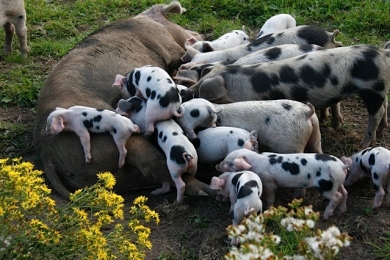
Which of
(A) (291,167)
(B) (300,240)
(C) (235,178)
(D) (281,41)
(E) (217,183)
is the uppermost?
(B) (300,240)

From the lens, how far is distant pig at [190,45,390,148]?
541cm

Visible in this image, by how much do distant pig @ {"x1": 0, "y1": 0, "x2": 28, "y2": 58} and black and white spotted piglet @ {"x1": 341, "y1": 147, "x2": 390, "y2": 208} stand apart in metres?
4.53

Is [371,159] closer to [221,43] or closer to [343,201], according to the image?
[343,201]

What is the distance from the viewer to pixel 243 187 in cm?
448

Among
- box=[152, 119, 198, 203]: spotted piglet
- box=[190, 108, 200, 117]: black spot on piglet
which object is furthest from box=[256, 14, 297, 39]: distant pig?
box=[152, 119, 198, 203]: spotted piglet

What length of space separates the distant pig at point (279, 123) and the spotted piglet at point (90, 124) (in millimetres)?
837

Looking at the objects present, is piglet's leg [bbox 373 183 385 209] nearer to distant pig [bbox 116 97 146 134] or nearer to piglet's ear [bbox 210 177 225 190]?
piglet's ear [bbox 210 177 225 190]

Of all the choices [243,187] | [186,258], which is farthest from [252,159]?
[186,258]

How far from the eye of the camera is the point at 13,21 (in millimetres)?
7762

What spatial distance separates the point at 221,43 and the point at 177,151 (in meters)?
2.36

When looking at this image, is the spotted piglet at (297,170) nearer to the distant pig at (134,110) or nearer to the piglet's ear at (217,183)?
the piglet's ear at (217,183)

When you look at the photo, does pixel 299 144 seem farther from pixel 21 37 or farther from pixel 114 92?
pixel 21 37

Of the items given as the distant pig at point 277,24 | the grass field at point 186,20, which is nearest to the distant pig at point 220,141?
the distant pig at point 277,24

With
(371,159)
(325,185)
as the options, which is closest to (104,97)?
(325,185)
